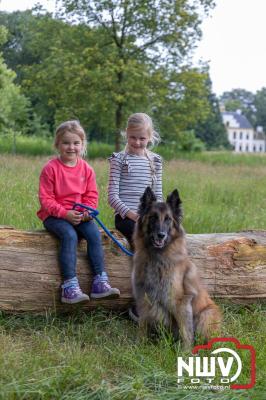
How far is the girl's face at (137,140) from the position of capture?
5219mm

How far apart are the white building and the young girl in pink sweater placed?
10056cm

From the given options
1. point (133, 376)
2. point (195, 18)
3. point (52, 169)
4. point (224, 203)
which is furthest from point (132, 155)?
point (195, 18)

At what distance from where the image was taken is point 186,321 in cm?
448

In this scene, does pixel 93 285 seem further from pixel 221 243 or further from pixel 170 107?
pixel 170 107

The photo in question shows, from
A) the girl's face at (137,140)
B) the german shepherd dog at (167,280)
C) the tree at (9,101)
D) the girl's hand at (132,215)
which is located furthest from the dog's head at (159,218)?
the tree at (9,101)

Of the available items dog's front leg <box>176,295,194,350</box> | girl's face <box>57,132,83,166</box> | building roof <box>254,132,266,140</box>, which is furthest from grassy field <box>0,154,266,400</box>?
building roof <box>254,132,266,140</box>

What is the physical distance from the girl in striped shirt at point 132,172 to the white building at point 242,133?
100030 mm

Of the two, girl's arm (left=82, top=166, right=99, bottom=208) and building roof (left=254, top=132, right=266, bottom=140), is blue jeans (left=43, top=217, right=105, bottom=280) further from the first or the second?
building roof (left=254, top=132, right=266, bottom=140)

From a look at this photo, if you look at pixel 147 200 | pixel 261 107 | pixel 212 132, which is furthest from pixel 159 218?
pixel 261 107

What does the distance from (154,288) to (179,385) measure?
3.45 ft

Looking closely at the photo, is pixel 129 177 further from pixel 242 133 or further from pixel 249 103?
pixel 249 103

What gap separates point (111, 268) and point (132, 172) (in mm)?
1042

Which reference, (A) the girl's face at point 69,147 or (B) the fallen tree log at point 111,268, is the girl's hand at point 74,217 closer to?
(B) the fallen tree log at point 111,268

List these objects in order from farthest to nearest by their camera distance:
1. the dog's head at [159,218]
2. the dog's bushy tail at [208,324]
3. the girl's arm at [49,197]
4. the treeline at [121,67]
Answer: the treeline at [121,67], the girl's arm at [49,197], the dog's bushy tail at [208,324], the dog's head at [159,218]
